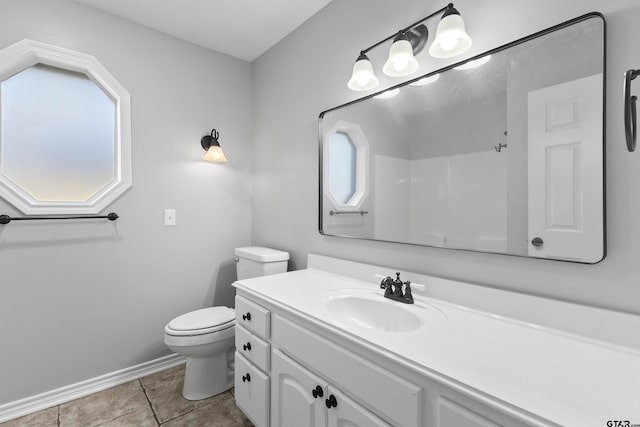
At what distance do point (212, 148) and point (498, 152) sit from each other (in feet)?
6.27

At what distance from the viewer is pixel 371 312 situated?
1.37 meters

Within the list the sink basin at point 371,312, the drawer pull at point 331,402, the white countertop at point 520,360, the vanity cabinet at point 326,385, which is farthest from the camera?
the sink basin at point 371,312

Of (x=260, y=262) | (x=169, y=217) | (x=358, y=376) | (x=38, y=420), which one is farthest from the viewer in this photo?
(x=169, y=217)

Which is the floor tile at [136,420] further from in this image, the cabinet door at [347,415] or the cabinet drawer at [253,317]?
the cabinet door at [347,415]

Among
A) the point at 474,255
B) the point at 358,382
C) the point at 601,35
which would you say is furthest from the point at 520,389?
the point at 601,35

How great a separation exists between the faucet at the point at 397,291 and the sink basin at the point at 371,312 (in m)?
0.02

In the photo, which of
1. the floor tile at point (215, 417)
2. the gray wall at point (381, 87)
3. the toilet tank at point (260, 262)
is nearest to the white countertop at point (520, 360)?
the gray wall at point (381, 87)

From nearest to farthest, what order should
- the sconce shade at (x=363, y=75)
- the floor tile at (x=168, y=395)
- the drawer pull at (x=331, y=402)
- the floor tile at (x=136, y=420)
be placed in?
the drawer pull at (x=331, y=402) → the sconce shade at (x=363, y=75) → the floor tile at (x=136, y=420) → the floor tile at (x=168, y=395)

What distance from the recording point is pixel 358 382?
945 millimetres

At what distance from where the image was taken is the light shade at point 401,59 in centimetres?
127

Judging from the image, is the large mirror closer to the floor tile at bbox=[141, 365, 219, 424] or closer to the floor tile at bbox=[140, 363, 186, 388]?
the floor tile at bbox=[141, 365, 219, 424]

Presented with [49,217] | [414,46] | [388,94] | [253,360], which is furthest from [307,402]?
[49,217]

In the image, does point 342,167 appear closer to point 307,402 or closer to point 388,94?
point 388,94

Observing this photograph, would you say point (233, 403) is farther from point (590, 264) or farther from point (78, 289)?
point (590, 264)
